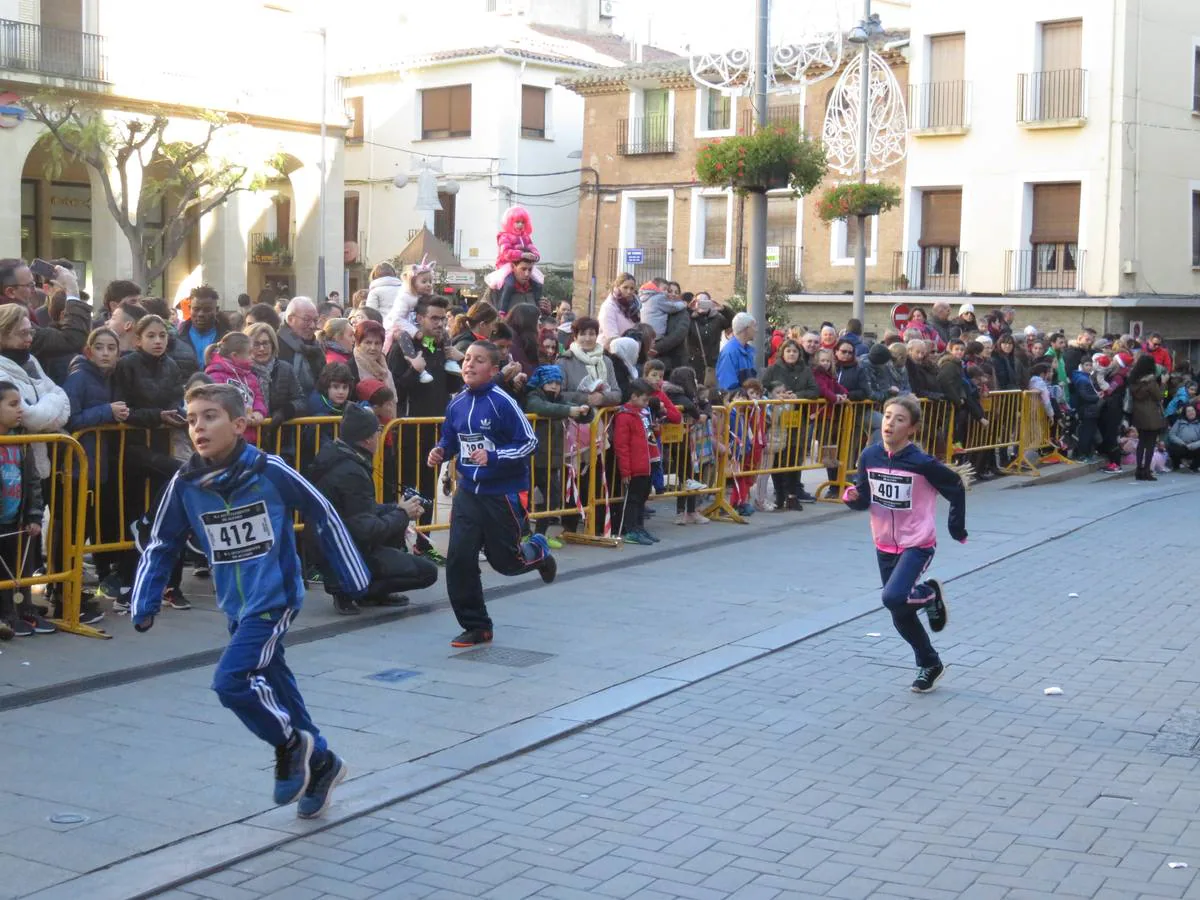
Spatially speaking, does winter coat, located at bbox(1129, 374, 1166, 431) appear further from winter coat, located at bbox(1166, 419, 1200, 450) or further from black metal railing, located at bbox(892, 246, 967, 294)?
black metal railing, located at bbox(892, 246, 967, 294)

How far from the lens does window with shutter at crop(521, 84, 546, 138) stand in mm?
44938

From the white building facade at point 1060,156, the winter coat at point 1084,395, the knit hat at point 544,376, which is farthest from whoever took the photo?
the white building facade at point 1060,156

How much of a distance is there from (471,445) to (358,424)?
1035mm

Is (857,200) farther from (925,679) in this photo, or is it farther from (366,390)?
(925,679)

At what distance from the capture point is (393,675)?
798cm

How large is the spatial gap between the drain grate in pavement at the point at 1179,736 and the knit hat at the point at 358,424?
16.0 feet

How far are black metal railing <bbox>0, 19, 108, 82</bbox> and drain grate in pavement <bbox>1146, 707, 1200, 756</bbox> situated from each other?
2937 cm

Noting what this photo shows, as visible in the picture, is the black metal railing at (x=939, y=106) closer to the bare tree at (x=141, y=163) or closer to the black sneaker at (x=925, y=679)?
the bare tree at (x=141, y=163)

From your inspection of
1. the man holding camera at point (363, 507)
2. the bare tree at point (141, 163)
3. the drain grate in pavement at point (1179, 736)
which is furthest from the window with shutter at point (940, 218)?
the drain grate in pavement at point (1179, 736)

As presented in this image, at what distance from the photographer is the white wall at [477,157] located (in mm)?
44469

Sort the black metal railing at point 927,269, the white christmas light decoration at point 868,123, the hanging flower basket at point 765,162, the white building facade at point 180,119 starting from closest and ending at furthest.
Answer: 1. the hanging flower basket at point 765,162
2. the white christmas light decoration at point 868,123
3. the white building facade at point 180,119
4. the black metal railing at point 927,269

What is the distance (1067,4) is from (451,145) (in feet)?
63.2

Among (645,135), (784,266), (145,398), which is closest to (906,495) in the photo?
(145,398)

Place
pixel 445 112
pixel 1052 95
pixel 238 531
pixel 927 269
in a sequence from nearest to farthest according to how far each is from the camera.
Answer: pixel 238 531
pixel 1052 95
pixel 927 269
pixel 445 112
